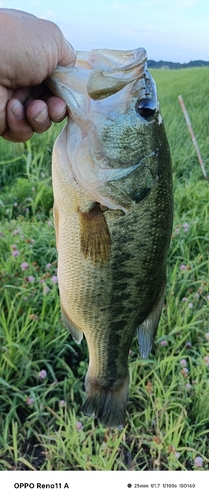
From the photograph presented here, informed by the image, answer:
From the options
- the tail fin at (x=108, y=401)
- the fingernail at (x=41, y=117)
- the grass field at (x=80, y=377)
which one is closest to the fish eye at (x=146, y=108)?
the fingernail at (x=41, y=117)

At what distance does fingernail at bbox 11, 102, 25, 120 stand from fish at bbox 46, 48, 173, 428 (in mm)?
66

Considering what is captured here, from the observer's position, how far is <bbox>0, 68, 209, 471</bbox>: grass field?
39.7 inches

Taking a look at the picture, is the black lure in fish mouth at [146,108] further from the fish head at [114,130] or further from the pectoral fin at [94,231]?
the pectoral fin at [94,231]

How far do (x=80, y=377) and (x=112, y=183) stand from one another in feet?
2.03

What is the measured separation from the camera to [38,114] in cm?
62

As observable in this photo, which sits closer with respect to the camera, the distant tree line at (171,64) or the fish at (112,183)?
the fish at (112,183)

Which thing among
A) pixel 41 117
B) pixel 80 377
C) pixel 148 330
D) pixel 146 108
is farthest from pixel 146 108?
pixel 80 377

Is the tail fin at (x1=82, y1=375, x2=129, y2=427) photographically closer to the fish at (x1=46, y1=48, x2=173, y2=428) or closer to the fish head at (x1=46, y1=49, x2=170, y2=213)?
the fish at (x1=46, y1=48, x2=173, y2=428)

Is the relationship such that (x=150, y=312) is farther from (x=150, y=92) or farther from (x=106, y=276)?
(x=150, y=92)

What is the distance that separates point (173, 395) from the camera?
1.10 meters

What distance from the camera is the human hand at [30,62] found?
0.58 m

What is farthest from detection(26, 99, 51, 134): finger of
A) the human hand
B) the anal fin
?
the anal fin

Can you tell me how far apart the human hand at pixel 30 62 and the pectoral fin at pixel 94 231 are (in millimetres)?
129

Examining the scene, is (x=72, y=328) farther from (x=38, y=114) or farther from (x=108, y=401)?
(x=38, y=114)
